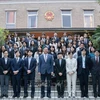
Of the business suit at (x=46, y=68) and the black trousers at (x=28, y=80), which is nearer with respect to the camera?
the black trousers at (x=28, y=80)

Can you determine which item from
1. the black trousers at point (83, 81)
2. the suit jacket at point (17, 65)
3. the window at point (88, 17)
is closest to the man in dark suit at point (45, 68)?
the suit jacket at point (17, 65)

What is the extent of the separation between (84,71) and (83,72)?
2.3 inches

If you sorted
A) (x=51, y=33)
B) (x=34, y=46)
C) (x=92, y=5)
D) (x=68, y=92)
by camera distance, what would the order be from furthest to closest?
(x=92, y=5) < (x=51, y=33) < (x=34, y=46) < (x=68, y=92)

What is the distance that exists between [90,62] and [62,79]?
1362mm

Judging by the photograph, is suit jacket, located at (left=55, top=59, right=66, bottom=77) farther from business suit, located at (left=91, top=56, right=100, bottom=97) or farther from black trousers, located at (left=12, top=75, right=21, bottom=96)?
black trousers, located at (left=12, top=75, right=21, bottom=96)

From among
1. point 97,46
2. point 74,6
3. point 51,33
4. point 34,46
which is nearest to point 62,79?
point 97,46

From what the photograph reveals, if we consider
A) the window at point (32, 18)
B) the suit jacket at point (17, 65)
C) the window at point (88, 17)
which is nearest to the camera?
the suit jacket at point (17, 65)

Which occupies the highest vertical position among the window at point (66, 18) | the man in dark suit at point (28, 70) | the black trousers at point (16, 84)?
the window at point (66, 18)

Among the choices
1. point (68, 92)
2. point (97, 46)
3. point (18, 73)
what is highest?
point (97, 46)

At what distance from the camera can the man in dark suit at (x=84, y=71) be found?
458 inches

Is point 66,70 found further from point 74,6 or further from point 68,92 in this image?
point 74,6

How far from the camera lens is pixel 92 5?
26.0 metres

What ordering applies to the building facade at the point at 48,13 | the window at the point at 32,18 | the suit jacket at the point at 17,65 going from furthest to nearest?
the window at the point at 32,18 → the building facade at the point at 48,13 → the suit jacket at the point at 17,65

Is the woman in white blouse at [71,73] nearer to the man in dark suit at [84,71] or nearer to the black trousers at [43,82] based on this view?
the man in dark suit at [84,71]
